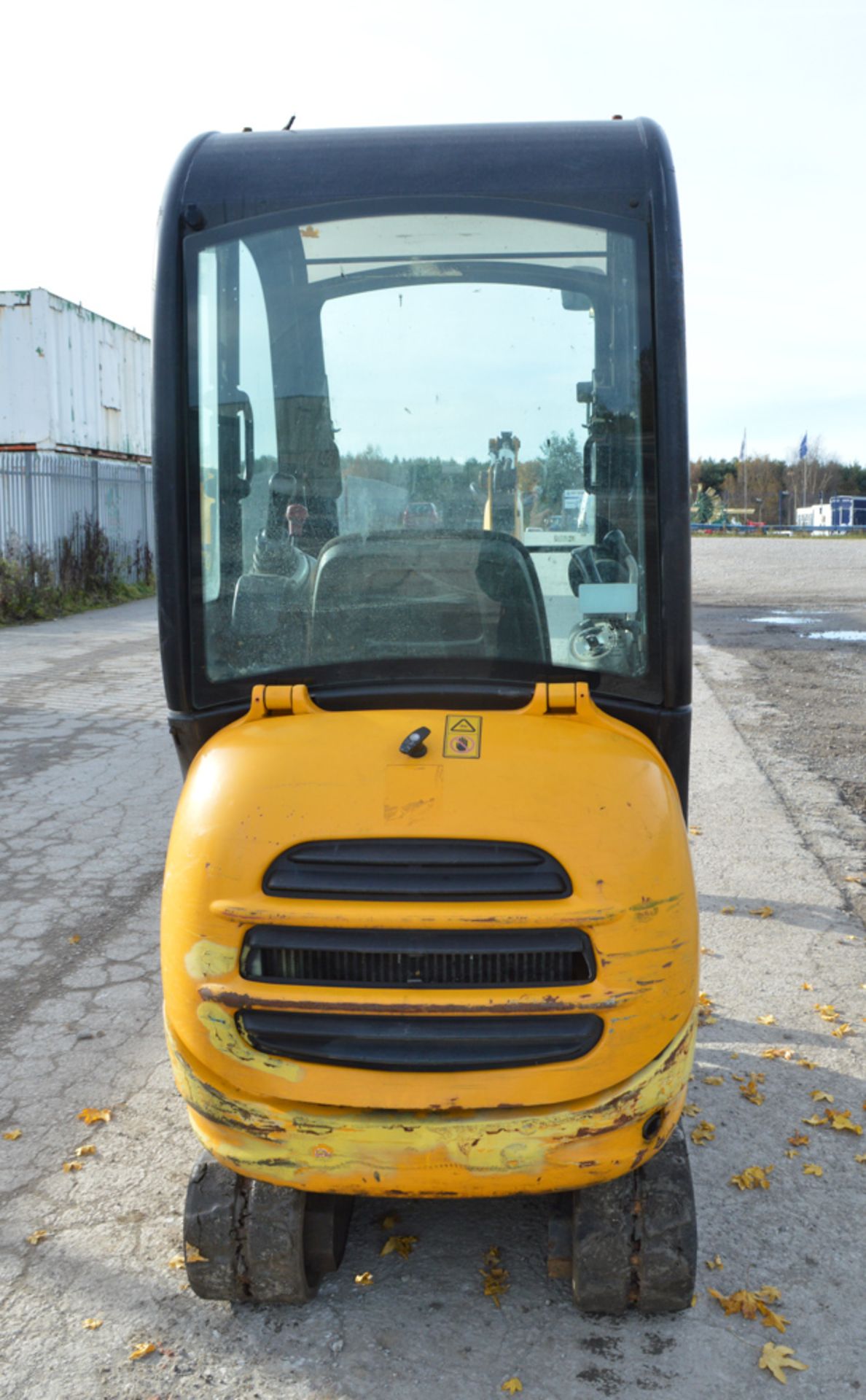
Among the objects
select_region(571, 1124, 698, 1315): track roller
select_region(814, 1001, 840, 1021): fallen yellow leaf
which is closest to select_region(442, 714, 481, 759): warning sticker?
select_region(571, 1124, 698, 1315): track roller

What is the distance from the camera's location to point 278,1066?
255 cm

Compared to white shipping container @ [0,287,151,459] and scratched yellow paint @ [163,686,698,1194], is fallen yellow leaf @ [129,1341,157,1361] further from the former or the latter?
white shipping container @ [0,287,151,459]

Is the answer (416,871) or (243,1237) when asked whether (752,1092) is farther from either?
(416,871)

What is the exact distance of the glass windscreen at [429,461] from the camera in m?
2.89

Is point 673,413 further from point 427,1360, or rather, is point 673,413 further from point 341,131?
point 427,1360

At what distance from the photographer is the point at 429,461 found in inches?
116

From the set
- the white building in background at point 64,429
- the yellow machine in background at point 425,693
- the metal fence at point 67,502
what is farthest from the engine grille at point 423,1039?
the white building in background at point 64,429

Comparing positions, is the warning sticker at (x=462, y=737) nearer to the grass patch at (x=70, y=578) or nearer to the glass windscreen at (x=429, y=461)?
the glass windscreen at (x=429, y=461)

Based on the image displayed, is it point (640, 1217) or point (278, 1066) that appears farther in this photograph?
point (640, 1217)

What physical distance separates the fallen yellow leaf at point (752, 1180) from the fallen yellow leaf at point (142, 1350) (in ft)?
5.17

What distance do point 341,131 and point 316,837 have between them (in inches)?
67.4

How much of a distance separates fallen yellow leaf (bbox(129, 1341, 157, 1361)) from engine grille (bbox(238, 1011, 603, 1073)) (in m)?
0.77

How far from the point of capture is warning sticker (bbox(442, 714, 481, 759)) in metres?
2.59

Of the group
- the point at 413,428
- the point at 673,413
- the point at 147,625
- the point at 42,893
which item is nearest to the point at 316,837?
the point at 413,428
